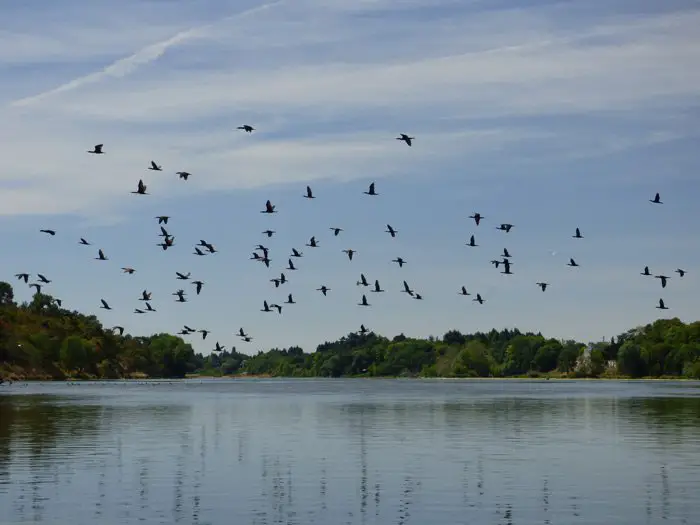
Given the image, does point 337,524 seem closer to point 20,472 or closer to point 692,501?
point 692,501

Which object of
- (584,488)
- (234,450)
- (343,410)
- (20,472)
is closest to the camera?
(584,488)

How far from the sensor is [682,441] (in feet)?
208

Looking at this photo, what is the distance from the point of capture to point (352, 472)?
161 ft

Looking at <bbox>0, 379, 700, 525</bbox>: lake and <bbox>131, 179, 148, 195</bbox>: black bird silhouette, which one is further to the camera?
<bbox>131, 179, 148, 195</bbox>: black bird silhouette

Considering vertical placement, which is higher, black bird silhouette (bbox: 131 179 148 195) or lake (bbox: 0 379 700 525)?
black bird silhouette (bbox: 131 179 148 195)

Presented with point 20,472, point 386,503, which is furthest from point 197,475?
point 386,503

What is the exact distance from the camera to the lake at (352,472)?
37.3 meters

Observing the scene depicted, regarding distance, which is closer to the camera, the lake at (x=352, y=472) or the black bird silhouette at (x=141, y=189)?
the lake at (x=352, y=472)

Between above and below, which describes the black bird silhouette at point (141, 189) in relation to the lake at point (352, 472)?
above

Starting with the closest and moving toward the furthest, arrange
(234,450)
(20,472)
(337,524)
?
(337,524) → (20,472) → (234,450)

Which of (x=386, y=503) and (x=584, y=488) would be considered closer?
(x=386, y=503)

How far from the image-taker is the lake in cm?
3728

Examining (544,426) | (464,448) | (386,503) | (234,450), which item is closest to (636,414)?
(544,426)

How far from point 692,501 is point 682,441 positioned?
25.0m
